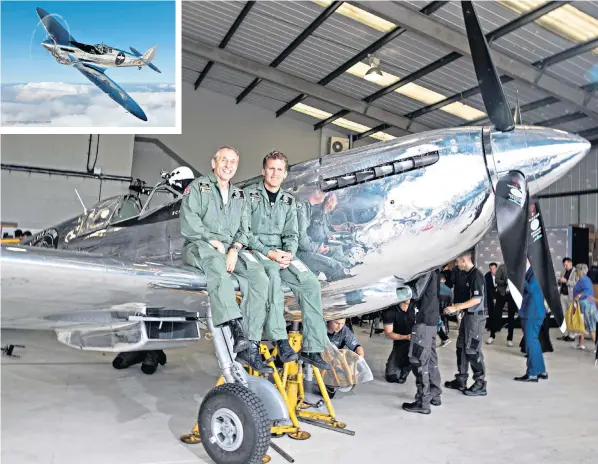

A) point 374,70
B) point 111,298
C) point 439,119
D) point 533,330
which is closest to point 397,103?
point 439,119

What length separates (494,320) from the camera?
34.8ft

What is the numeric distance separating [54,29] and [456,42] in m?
9.34

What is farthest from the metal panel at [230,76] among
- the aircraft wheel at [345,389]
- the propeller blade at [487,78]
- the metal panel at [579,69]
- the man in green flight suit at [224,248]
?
the man in green flight suit at [224,248]

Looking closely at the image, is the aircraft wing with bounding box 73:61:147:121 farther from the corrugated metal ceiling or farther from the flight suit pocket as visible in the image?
the corrugated metal ceiling

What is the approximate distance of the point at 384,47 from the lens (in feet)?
42.3

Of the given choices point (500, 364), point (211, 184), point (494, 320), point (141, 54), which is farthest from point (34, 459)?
point (494, 320)

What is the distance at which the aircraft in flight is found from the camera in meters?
3.38

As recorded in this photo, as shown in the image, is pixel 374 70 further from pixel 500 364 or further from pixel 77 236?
pixel 77 236

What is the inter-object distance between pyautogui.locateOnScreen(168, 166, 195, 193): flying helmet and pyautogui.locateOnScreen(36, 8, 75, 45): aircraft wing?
299 centimetres

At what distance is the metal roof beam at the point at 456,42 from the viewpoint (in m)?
10.6

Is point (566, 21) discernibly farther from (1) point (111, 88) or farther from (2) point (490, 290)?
(1) point (111, 88)

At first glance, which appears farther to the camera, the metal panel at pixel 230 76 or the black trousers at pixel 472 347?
the metal panel at pixel 230 76

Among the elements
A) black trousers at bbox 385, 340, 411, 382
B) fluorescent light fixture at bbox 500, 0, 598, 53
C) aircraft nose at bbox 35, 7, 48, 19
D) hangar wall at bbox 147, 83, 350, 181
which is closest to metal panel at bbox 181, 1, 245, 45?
hangar wall at bbox 147, 83, 350, 181

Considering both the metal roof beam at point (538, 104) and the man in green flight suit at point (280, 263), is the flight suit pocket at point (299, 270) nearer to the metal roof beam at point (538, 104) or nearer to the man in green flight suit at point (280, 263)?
the man in green flight suit at point (280, 263)
